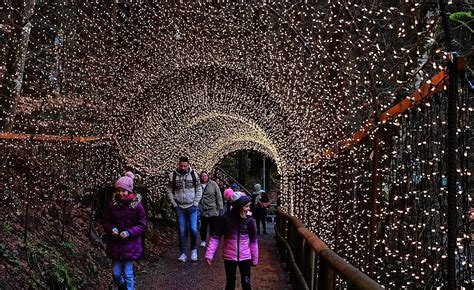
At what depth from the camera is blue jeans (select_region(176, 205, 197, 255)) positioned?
10.7 metres

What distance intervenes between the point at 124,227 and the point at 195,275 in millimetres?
2880

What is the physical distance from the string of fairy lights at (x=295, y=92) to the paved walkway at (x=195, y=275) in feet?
3.65

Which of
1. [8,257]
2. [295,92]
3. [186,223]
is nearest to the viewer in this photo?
[8,257]

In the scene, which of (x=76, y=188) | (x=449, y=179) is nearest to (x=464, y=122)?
(x=449, y=179)

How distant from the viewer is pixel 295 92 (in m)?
10.5

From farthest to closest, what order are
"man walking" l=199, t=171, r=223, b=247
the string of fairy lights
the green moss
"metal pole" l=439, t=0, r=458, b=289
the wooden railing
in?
"man walking" l=199, t=171, r=223, b=247 < the green moss < the string of fairy lights < the wooden railing < "metal pole" l=439, t=0, r=458, b=289

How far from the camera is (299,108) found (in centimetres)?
1121

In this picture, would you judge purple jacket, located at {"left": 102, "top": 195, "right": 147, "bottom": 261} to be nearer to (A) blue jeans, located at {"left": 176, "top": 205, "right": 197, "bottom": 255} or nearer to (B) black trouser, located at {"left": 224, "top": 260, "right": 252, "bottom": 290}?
(B) black trouser, located at {"left": 224, "top": 260, "right": 252, "bottom": 290}

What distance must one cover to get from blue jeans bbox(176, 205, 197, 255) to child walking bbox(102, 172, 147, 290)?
3.72m

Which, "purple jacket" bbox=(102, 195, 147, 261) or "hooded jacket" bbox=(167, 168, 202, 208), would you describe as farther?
"hooded jacket" bbox=(167, 168, 202, 208)

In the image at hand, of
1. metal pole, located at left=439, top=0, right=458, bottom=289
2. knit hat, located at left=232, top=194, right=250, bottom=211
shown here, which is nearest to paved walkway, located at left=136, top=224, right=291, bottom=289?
knit hat, located at left=232, top=194, right=250, bottom=211

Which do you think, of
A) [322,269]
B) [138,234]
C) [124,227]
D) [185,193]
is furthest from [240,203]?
[185,193]

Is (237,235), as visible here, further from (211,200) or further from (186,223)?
(211,200)

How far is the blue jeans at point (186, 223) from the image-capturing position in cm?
1066
